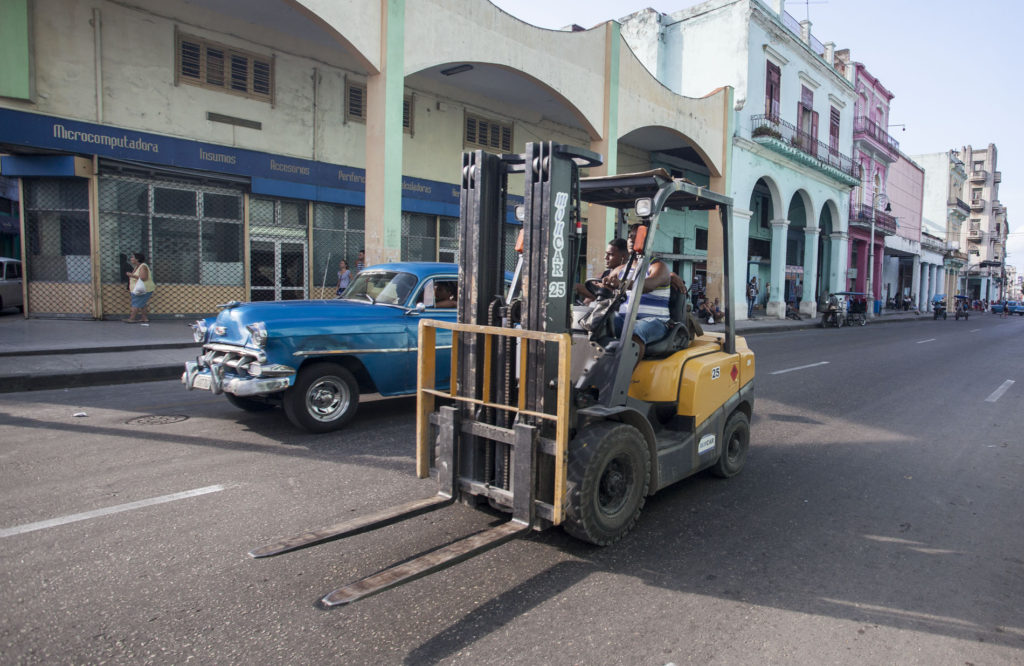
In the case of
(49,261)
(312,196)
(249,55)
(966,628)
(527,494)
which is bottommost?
(966,628)

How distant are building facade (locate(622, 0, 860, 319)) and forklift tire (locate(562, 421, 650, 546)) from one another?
80.9 feet

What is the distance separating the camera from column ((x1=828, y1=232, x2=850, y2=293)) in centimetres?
3700

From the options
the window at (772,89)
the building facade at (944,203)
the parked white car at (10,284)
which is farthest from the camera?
the building facade at (944,203)

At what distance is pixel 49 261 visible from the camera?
595 inches

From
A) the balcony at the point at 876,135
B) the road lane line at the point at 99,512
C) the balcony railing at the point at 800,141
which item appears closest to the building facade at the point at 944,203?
the balcony at the point at 876,135

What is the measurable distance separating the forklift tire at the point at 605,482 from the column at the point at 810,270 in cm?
3347

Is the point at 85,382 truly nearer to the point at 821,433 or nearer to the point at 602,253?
the point at 821,433

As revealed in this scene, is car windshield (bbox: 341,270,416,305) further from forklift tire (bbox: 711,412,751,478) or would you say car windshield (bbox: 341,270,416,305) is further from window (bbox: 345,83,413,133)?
window (bbox: 345,83,413,133)

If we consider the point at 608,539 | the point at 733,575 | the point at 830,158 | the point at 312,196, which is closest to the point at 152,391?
the point at 608,539

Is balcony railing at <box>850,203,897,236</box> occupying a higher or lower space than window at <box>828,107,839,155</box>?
lower

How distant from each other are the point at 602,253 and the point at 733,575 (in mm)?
17017

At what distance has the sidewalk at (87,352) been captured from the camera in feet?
30.3

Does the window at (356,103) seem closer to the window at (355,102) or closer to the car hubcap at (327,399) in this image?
the window at (355,102)

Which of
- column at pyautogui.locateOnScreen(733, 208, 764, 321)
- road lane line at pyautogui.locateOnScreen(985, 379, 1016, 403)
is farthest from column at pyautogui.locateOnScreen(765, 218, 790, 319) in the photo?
road lane line at pyautogui.locateOnScreen(985, 379, 1016, 403)
